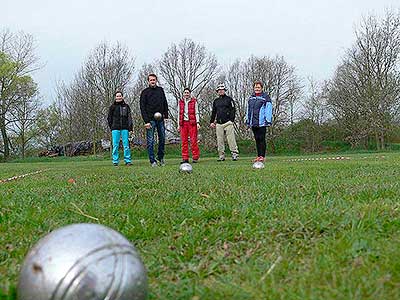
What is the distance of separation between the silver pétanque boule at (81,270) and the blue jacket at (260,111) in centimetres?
840

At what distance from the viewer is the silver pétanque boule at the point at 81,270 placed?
5.20 feet

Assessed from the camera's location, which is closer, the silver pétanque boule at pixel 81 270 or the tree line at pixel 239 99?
the silver pétanque boule at pixel 81 270

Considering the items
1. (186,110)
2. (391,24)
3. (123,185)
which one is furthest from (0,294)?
(391,24)

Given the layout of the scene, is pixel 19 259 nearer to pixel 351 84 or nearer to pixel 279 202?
→ pixel 279 202

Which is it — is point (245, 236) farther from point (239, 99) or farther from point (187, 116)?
point (239, 99)

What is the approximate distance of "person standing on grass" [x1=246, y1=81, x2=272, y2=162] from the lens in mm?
9945

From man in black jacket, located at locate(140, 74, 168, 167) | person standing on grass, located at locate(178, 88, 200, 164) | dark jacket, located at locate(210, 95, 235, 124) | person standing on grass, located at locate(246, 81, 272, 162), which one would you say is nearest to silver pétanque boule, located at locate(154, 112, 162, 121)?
man in black jacket, located at locate(140, 74, 168, 167)

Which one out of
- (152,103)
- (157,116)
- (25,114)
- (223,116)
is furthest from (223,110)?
(25,114)

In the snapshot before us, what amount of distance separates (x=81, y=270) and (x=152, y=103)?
1045 centimetres

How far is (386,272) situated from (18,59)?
45.3m

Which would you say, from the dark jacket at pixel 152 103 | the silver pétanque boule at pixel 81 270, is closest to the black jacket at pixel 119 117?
the dark jacket at pixel 152 103

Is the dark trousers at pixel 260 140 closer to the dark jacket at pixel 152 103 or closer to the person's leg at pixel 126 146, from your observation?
the dark jacket at pixel 152 103

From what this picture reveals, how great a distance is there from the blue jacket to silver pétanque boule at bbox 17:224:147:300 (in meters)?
8.40

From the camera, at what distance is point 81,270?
5.31ft
